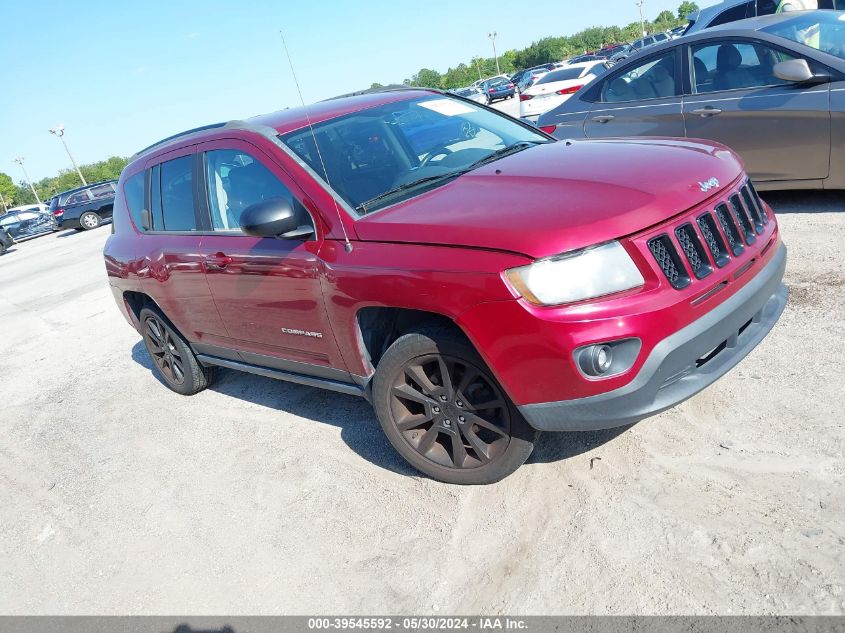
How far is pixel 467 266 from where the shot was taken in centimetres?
259

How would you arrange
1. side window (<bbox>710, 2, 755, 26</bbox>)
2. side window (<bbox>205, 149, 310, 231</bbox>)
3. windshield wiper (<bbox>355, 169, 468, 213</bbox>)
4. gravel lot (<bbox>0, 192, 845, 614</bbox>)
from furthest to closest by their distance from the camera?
side window (<bbox>710, 2, 755, 26</bbox>) → side window (<bbox>205, 149, 310, 231</bbox>) → windshield wiper (<bbox>355, 169, 468, 213</bbox>) → gravel lot (<bbox>0, 192, 845, 614</bbox>)

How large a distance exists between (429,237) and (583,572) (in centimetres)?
144

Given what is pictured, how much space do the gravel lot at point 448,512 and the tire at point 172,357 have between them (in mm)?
337

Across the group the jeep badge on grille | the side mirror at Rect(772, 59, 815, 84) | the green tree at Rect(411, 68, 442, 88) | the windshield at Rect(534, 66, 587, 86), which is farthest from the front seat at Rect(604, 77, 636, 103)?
the green tree at Rect(411, 68, 442, 88)

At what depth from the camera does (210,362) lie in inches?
181

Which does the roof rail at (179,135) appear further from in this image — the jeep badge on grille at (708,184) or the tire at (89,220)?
the tire at (89,220)

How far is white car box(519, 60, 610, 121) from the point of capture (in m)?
13.5

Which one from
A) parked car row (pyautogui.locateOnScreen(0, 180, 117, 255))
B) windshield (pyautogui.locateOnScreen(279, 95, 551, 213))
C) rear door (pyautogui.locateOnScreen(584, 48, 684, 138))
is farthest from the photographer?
parked car row (pyautogui.locateOnScreen(0, 180, 117, 255))

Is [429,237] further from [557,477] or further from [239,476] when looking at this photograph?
[239,476]

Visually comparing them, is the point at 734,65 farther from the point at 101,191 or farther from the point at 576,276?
the point at 101,191

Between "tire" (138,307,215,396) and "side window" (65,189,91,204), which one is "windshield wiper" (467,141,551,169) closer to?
"tire" (138,307,215,396)

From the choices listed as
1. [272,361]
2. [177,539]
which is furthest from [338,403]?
[177,539]

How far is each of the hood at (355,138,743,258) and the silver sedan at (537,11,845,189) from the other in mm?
2549

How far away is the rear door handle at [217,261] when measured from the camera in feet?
12.3
